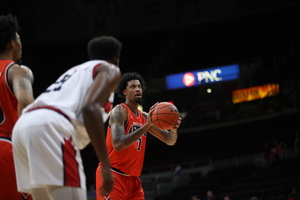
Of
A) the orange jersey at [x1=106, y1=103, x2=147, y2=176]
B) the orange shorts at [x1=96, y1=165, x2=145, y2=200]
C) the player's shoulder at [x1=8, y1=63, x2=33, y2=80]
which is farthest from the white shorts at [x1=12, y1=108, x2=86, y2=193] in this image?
the orange jersey at [x1=106, y1=103, x2=147, y2=176]

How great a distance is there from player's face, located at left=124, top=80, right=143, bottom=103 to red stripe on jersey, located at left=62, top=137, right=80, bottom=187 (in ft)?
→ 10.5

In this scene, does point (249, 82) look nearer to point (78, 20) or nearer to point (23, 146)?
point (78, 20)

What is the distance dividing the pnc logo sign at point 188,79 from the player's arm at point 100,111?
1921 cm

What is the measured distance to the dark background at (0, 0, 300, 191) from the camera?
840 inches

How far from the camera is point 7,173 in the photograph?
12.4ft

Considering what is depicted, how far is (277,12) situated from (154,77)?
6405 mm

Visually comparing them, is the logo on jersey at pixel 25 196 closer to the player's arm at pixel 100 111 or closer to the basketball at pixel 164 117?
the player's arm at pixel 100 111

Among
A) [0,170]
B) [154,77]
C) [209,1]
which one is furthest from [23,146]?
[154,77]

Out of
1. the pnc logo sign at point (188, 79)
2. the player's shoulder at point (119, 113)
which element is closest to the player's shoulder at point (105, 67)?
the player's shoulder at point (119, 113)

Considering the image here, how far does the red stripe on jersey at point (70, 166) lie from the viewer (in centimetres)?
317

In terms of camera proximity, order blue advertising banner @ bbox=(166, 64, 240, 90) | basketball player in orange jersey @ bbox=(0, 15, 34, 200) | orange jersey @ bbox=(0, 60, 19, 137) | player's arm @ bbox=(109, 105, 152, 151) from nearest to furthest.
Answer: basketball player in orange jersey @ bbox=(0, 15, 34, 200) < orange jersey @ bbox=(0, 60, 19, 137) < player's arm @ bbox=(109, 105, 152, 151) < blue advertising banner @ bbox=(166, 64, 240, 90)

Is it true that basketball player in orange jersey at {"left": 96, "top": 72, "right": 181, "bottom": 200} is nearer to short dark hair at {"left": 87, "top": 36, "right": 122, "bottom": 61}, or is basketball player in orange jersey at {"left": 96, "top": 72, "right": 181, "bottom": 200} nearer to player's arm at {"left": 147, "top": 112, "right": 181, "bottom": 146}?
player's arm at {"left": 147, "top": 112, "right": 181, "bottom": 146}

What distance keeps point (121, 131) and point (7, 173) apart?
217 centimetres

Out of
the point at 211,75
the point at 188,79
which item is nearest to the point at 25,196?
the point at 211,75
